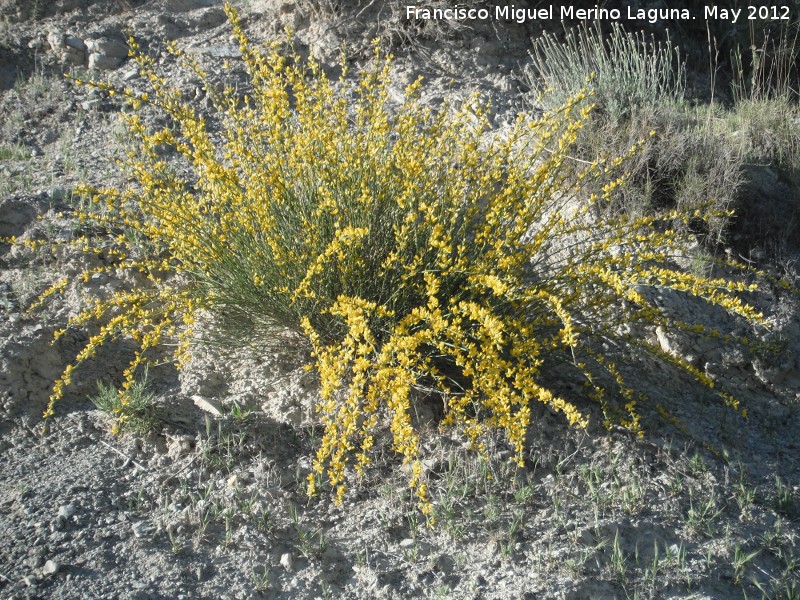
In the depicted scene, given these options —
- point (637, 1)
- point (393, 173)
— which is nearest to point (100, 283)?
point (393, 173)

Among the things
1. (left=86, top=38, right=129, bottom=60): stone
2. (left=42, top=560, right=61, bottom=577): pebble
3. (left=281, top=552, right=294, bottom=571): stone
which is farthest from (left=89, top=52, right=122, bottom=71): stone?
(left=281, top=552, right=294, bottom=571): stone

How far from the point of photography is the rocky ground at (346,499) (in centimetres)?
269

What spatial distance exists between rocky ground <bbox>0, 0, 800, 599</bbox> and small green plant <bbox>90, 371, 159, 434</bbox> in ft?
0.15

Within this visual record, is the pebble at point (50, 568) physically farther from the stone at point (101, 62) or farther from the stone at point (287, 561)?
the stone at point (101, 62)

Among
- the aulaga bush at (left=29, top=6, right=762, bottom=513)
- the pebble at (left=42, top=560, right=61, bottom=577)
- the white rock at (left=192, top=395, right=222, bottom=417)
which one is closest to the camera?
the pebble at (left=42, top=560, right=61, bottom=577)

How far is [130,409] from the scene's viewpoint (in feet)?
10.6

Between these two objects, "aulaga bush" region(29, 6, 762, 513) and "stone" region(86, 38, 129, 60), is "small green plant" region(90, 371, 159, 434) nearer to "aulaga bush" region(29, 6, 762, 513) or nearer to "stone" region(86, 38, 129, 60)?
"aulaga bush" region(29, 6, 762, 513)

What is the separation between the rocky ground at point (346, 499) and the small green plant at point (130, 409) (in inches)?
1.8

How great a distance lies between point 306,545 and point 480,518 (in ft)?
2.06

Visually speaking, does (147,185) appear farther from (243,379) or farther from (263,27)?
(263,27)

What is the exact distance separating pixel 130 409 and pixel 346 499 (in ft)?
3.04

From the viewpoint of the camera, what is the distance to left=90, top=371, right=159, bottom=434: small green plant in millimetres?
3213

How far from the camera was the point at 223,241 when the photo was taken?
10.9 ft

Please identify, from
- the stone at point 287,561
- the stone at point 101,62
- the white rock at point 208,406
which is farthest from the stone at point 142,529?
the stone at point 101,62
